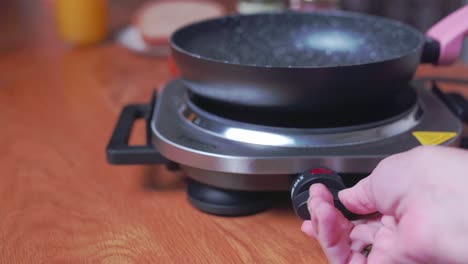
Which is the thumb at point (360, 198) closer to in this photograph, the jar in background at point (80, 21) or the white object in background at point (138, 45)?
the white object in background at point (138, 45)

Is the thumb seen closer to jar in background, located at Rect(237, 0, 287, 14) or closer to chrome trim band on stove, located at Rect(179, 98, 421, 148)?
chrome trim band on stove, located at Rect(179, 98, 421, 148)

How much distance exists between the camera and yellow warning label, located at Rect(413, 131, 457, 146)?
42 cm

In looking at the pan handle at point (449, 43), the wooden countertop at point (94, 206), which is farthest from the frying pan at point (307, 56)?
the wooden countertop at point (94, 206)

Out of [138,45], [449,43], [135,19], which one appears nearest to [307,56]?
[449,43]

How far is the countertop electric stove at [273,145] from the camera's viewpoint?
15.7 inches

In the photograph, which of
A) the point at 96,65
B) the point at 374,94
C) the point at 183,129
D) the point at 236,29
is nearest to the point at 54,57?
the point at 96,65

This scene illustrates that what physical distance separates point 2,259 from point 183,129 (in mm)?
181

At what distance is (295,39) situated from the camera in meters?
0.63

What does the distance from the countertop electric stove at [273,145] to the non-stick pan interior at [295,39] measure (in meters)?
0.10

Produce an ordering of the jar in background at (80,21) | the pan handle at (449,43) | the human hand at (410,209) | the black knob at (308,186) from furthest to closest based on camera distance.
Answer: the jar in background at (80,21), the pan handle at (449,43), the black knob at (308,186), the human hand at (410,209)

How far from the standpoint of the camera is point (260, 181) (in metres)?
0.41

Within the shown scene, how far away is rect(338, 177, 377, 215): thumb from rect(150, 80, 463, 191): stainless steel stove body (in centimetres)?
6

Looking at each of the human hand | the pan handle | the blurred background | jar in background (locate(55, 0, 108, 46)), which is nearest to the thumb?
the human hand

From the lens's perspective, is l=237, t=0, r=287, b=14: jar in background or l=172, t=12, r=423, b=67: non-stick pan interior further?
l=237, t=0, r=287, b=14: jar in background
